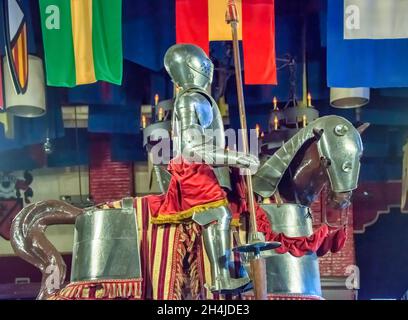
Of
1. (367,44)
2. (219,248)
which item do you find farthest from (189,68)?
(367,44)

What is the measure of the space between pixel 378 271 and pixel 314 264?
4202mm

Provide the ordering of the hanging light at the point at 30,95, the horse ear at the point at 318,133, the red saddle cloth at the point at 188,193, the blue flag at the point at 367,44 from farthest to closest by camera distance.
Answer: the hanging light at the point at 30,95, the blue flag at the point at 367,44, the horse ear at the point at 318,133, the red saddle cloth at the point at 188,193

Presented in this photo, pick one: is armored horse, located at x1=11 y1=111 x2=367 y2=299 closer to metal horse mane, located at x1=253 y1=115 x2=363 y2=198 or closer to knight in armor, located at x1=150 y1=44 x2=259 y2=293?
metal horse mane, located at x1=253 y1=115 x2=363 y2=198

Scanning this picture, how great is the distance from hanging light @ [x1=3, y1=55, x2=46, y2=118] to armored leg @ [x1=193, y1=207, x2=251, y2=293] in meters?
2.69

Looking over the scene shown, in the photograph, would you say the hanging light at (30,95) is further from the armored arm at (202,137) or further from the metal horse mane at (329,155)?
the metal horse mane at (329,155)

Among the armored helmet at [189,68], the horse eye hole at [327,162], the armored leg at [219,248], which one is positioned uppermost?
the armored helmet at [189,68]

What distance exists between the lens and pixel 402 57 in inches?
222

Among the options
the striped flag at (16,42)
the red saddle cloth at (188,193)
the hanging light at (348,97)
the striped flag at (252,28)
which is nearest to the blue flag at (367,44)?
the striped flag at (252,28)

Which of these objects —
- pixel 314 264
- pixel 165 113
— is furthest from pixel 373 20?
pixel 314 264

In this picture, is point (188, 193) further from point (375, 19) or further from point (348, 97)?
point (348, 97)

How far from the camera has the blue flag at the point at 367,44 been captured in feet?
18.4

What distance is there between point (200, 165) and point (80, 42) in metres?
2.16

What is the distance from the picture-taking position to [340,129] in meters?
3.99
